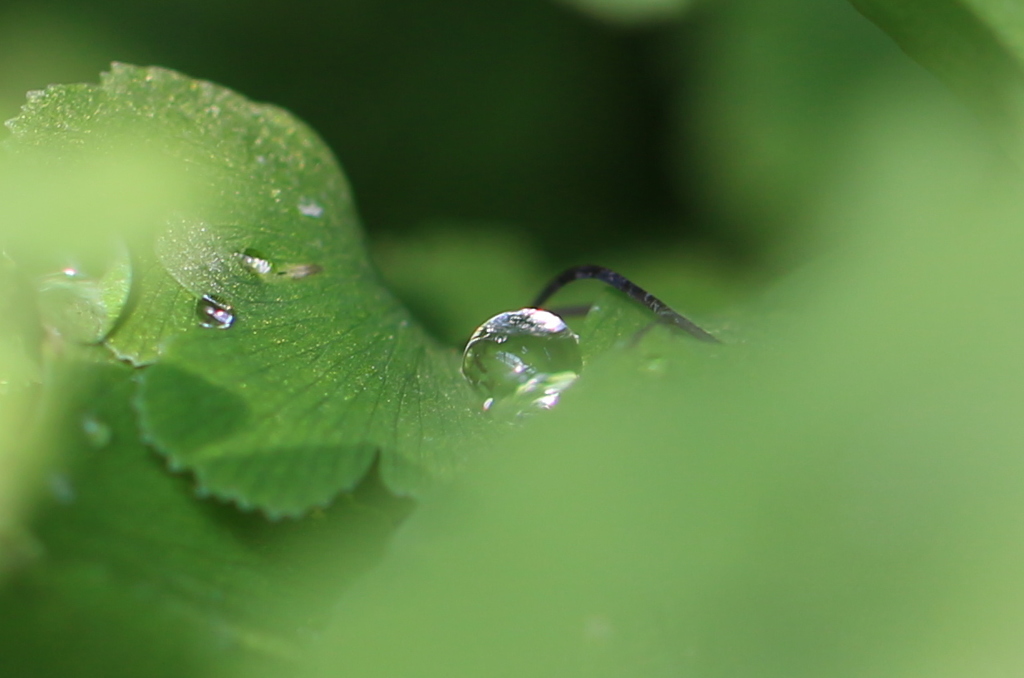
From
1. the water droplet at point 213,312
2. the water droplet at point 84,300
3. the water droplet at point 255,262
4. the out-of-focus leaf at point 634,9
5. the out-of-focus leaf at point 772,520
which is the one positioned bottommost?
the water droplet at point 84,300

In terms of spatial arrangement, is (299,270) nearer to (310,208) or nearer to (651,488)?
(310,208)

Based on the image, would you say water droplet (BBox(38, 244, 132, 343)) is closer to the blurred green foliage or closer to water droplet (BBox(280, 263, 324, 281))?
the blurred green foliage

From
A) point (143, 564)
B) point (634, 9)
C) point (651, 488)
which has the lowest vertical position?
point (143, 564)

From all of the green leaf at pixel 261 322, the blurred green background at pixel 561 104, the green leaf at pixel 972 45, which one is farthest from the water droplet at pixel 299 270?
the blurred green background at pixel 561 104

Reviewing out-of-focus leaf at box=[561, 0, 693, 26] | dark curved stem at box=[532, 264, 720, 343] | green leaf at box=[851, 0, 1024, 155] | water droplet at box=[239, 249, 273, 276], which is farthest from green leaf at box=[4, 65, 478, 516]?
out-of-focus leaf at box=[561, 0, 693, 26]

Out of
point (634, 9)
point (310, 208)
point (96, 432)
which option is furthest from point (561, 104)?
point (96, 432)

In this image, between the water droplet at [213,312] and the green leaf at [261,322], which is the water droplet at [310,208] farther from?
the water droplet at [213,312]
